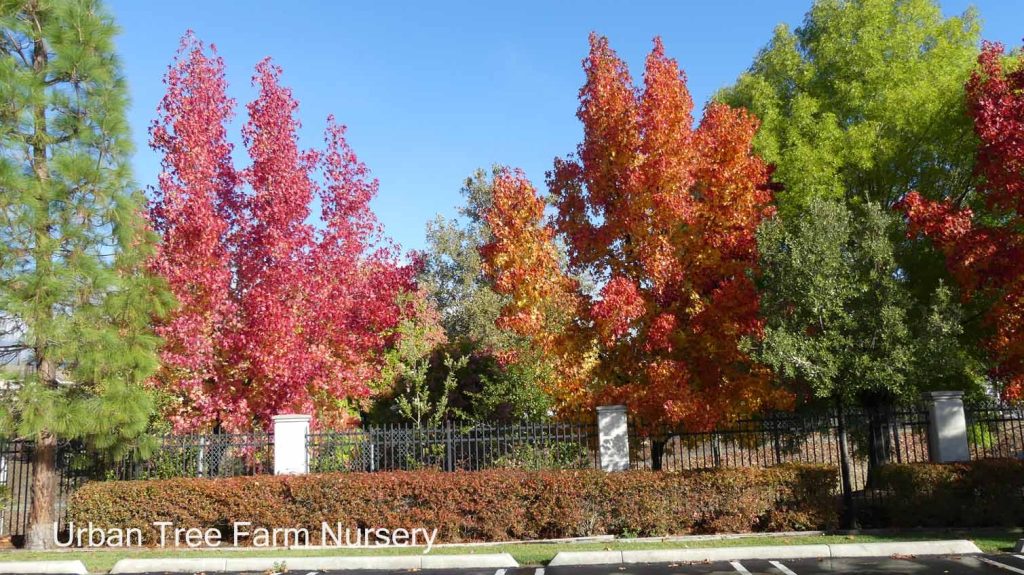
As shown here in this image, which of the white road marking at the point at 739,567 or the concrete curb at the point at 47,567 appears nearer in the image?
the white road marking at the point at 739,567

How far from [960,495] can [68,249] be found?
16631 millimetres

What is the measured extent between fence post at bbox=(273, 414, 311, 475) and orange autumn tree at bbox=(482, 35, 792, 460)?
15.1 ft

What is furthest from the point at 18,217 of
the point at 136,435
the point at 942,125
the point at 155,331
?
the point at 942,125

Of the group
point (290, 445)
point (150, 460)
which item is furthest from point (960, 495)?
point (150, 460)

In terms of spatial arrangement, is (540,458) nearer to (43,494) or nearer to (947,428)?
(947,428)

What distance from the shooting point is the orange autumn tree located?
45.3 ft

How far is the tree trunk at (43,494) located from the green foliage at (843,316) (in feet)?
43.1

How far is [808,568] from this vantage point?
9.91m

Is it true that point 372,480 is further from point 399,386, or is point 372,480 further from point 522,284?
point 399,386

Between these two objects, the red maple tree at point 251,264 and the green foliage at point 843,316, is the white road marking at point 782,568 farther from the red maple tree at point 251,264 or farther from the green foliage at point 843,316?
the red maple tree at point 251,264

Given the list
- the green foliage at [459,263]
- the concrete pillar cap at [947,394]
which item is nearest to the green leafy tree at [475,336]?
the green foliage at [459,263]

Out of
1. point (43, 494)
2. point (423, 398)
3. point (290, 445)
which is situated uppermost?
point (423, 398)

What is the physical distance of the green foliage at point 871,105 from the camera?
17812mm

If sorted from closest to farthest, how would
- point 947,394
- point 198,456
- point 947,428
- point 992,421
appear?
point 947,428 → point 947,394 → point 198,456 → point 992,421
